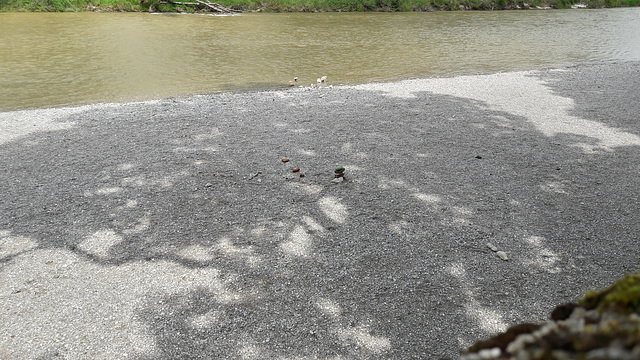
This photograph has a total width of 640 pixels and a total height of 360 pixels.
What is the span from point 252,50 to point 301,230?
12.3 meters

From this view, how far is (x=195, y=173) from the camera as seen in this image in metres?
5.42

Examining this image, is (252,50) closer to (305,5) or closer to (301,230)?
(301,230)

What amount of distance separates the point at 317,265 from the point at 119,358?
1.60m

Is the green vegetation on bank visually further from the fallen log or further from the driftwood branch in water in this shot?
the fallen log

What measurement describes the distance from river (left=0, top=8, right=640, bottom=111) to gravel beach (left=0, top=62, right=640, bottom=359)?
371 centimetres

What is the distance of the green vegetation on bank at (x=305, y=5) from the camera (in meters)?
23.7

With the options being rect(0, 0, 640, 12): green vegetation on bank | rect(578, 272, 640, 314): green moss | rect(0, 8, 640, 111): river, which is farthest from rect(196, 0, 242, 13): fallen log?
rect(578, 272, 640, 314): green moss

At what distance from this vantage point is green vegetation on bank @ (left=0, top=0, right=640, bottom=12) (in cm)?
2370

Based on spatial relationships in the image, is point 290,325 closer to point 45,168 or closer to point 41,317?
point 41,317

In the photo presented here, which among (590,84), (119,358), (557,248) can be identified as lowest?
(119,358)

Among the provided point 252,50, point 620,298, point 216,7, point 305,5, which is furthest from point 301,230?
point 305,5

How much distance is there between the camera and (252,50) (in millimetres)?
15250

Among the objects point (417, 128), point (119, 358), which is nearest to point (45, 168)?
point (119, 358)

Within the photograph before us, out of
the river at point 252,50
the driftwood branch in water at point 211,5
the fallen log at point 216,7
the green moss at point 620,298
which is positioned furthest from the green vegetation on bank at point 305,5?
the green moss at point 620,298
